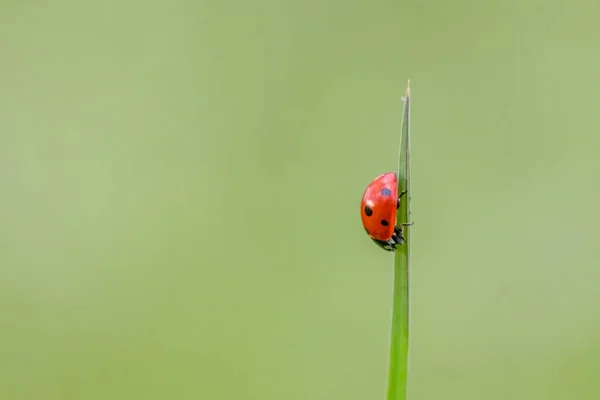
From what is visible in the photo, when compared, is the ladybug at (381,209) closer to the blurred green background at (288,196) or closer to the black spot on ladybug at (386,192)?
the black spot on ladybug at (386,192)

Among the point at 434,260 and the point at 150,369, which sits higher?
the point at 434,260

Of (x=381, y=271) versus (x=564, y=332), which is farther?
(x=381, y=271)

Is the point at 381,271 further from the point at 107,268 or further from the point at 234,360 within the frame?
the point at 107,268

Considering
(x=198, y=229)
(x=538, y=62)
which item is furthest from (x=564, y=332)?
(x=198, y=229)

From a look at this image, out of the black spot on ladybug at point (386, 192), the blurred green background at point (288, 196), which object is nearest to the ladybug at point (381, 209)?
the black spot on ladybug at point (386, 192)

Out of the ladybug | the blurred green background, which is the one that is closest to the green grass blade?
the ladybug

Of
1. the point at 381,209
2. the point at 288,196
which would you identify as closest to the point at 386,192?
the point at 381,209
